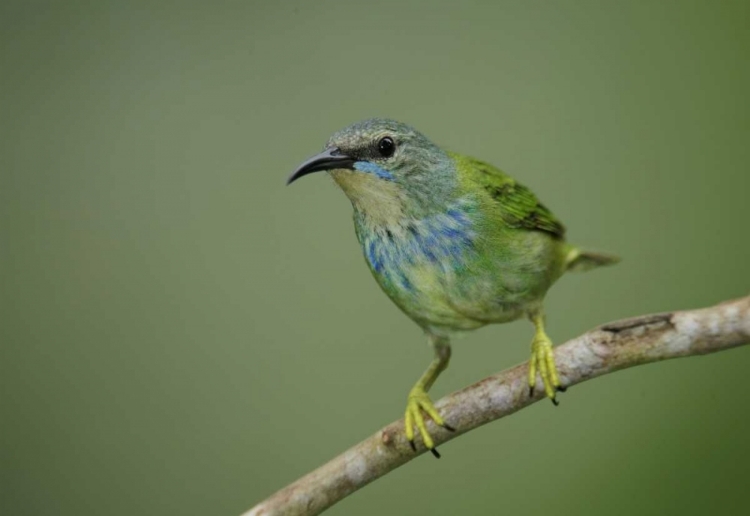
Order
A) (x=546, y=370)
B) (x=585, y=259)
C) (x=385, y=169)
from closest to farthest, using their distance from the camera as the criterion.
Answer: (x=546, y=370) < (x=385, y=169) < (x=585, y=259)

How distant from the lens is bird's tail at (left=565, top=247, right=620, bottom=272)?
4449 mm

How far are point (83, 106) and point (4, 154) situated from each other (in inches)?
24.1

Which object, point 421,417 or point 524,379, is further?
point 421,417

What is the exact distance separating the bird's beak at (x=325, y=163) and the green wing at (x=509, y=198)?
656mm

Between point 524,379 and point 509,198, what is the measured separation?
0.97m

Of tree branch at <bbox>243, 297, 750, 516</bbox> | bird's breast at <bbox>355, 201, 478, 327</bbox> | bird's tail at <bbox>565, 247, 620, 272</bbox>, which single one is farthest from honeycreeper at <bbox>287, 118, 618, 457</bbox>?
bird's tail at <bbox>565, 247, 620, 272</bbox>

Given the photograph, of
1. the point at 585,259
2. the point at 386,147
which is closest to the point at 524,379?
the point at 386,147

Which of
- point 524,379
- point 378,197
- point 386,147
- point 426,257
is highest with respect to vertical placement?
point 386,147

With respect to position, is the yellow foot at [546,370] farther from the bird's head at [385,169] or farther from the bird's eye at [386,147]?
the bird's eye at [386,147]

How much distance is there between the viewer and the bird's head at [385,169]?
3.59 metres

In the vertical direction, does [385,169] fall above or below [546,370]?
above

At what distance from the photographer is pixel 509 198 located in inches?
161

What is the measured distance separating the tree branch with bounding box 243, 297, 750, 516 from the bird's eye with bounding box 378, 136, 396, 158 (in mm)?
1016

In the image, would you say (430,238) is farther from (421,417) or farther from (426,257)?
(421,417)
